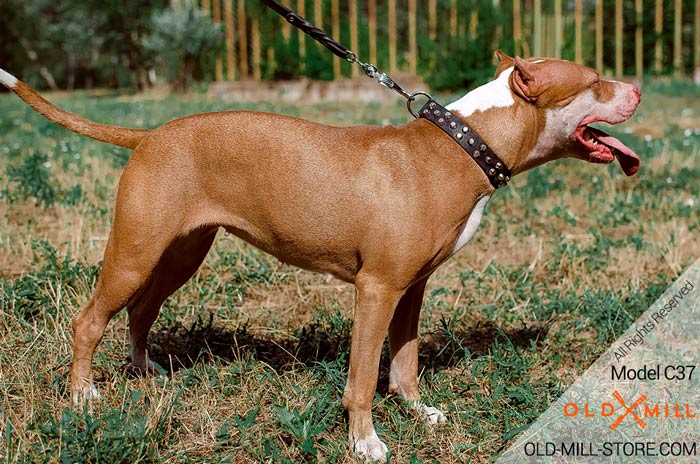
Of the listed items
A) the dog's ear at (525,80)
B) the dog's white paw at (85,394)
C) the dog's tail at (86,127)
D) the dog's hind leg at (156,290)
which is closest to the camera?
the dog's ear at (525,80)

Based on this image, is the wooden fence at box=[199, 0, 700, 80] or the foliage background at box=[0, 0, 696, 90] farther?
the wooden fence at box=[199, 0, 700, 80]

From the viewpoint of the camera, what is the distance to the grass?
3055 mm

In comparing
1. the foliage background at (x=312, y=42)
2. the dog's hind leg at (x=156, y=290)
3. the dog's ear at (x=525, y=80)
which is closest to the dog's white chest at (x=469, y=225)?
the dog's ear at (x=525, y=80)

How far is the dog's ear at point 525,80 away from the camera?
9.81ft

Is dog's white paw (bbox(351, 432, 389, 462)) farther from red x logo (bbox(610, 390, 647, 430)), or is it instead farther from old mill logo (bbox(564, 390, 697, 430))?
red x logo (bbox(610, 390, 647, 430))

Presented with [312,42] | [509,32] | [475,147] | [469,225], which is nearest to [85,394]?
[469,225]

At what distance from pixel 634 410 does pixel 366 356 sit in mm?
1250

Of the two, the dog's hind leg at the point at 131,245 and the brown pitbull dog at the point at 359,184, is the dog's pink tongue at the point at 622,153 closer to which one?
the brown pitbull dog at the point at 359,184

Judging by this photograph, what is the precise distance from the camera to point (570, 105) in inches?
122

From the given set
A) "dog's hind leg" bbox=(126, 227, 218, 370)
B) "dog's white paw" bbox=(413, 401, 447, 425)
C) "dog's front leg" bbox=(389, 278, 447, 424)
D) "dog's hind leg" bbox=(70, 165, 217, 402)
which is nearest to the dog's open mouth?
"dog's front leg" bbox=(389, 278, 447, 424)

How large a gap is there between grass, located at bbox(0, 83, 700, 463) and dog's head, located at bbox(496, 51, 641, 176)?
43.2 inches

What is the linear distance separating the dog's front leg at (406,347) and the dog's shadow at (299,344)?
0.91 feet

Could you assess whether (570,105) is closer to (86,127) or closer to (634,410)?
(634,410)

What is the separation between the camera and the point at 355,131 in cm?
321
